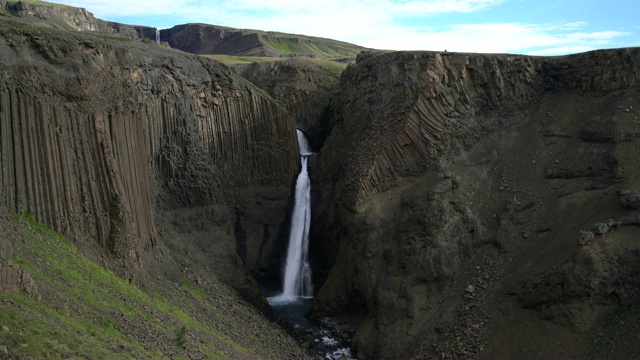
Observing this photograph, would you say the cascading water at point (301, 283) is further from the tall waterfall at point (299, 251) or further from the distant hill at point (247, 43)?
the distant hill at point (247, 43)

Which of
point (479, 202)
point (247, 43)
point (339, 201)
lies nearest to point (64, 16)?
point (247, 43)

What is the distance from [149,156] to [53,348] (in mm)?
20103

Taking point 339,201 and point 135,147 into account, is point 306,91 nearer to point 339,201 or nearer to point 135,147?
point 339,201

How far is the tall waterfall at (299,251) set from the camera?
124 ft

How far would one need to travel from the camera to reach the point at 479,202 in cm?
3262

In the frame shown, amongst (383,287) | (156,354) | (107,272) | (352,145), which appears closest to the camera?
(156,354)

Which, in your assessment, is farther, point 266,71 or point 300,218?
point 266,71

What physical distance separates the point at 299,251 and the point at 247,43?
210 feet

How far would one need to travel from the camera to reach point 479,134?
3506cm

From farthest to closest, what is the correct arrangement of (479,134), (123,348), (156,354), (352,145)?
(352,145)
(479,134)
(156,354)
(123,348)

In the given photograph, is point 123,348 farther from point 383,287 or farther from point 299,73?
point 299,73

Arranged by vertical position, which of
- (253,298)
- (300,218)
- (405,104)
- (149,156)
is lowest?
(253,298)

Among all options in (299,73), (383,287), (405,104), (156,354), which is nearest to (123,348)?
(156,354)

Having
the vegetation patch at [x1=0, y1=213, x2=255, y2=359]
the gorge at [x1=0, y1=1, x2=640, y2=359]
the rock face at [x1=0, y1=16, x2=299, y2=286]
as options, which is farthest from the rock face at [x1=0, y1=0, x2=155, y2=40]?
the vegetation patch at [x1=0, y1=213, x2=255, y2=359]
